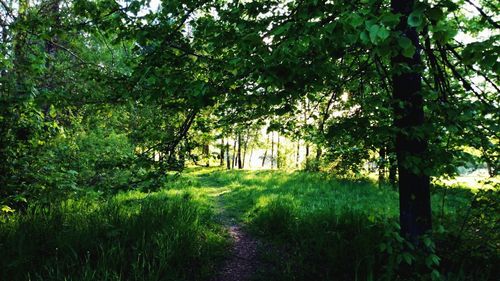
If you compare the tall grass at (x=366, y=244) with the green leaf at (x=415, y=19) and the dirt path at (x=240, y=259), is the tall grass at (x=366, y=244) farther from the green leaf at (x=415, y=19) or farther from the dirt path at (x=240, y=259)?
the green leaf at (x=415, y=19)

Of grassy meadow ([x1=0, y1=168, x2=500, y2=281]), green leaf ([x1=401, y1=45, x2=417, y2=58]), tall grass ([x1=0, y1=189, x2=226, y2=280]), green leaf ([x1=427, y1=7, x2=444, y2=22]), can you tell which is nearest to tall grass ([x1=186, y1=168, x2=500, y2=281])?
grassy meadow ([x1=0, y1=168, x2=500, y2=281])

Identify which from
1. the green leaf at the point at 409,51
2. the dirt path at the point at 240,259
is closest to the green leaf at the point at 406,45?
the green leaf at the point at 409,51

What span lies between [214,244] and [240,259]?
558mm

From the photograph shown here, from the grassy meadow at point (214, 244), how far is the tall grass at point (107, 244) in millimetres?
17

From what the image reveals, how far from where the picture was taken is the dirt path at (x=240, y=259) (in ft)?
15.5

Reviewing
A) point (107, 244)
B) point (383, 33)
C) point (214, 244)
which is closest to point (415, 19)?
point (383, 33)

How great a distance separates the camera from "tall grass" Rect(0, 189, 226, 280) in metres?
3.76

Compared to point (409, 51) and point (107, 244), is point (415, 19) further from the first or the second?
point (107, 244)

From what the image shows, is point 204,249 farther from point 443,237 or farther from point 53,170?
point 443,237

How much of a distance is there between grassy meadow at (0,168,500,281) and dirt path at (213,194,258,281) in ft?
0.51

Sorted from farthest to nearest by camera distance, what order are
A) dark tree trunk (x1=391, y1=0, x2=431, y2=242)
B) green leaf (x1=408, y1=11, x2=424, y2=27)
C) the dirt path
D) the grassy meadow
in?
the dirt path
the grassy meadow
dark tree trunk (x1=391, y1=0, x2=431, y2=242)
green leaf (x1=408, y1=11, x2=424, y2=27)

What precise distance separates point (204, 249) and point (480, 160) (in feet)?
14.2

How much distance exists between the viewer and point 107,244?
4520 millimetres

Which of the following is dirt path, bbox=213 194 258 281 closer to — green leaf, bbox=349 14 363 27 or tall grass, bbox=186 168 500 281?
tall grass, bbox=186 168 500 281
